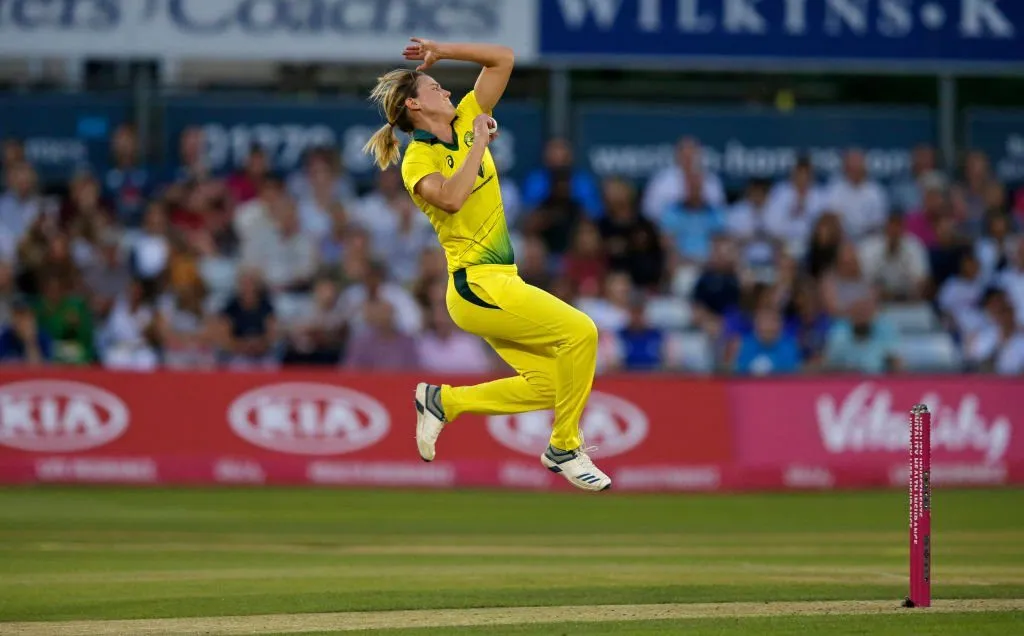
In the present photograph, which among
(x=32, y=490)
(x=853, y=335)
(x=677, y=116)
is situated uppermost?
(x=677, y=116)

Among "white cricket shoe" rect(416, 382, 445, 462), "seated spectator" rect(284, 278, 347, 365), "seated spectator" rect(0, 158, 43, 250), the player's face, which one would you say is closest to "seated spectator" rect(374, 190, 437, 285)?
"seated spectator" rect(284, 278, 347, 365)

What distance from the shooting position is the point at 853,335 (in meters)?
16.4

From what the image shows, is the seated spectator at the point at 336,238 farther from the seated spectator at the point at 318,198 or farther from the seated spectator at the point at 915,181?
the seated spectator at the point at 915,181

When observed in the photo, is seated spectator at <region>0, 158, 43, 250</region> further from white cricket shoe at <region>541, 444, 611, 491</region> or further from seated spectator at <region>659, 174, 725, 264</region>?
white cricket shoe at <region>541, 444, 611, 491</region>

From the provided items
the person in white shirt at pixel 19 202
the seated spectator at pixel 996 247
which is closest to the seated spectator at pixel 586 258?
the seated spectator at pixel 996 247

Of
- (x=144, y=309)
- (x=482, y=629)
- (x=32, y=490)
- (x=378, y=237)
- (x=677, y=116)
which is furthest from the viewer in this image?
(x=677, y=116)

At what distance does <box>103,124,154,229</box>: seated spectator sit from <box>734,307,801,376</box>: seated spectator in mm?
6340

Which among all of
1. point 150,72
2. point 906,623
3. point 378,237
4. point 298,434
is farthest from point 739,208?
point 906,623

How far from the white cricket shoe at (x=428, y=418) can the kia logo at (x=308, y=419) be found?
20.5 ft

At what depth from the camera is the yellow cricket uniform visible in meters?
8.82

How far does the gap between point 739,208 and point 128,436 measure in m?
6.81

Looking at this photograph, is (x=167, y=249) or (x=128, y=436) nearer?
(x=128, y=436)

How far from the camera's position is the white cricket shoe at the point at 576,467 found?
29.4ft

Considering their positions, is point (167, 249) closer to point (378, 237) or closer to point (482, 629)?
point (378, 237)
